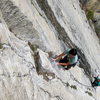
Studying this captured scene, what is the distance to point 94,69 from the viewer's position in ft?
71.8

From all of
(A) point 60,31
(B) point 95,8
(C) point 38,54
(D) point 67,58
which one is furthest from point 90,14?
(C) point 38,54

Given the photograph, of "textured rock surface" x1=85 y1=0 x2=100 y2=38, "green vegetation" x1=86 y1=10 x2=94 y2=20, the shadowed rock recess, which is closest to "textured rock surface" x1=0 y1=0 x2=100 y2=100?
the shadowed rock recess

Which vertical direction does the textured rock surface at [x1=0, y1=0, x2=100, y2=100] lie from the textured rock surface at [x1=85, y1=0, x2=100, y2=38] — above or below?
above

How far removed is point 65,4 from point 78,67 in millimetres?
5587

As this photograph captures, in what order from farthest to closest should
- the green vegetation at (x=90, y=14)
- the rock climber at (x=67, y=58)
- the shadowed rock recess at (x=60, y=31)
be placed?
the green vegetation at (x=90, y=14)
the shadowed rock recess at (x=60, y=31)
the rock climber at (x=67, y=58)

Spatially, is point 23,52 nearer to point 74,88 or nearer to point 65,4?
point 74,88

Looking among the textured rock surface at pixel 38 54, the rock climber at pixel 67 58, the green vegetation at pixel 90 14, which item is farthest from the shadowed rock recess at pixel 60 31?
the green vegetation at pixel 90 14

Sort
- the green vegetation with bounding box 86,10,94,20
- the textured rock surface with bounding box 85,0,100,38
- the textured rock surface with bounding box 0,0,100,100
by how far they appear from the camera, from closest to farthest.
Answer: the textured rock surface with bounding box 0,0,100,100, the green vegetation with bounding box 86,10,94,20, the textured rock surface with bounding box 85,0,100,38

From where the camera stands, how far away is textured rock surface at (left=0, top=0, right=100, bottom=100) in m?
11.6

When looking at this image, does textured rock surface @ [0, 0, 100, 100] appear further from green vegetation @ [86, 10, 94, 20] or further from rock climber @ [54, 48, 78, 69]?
green vegetation @ [86, 10, 94, 20]

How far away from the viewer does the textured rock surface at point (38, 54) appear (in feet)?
38.0

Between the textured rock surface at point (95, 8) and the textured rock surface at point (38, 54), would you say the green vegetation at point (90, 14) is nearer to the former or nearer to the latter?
the textured rock surface at point (95, 8)

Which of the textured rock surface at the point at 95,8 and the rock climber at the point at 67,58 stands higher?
the rock climber at the point at 67,58

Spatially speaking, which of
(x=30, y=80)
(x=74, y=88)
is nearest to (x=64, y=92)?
(x=74, y=88)
